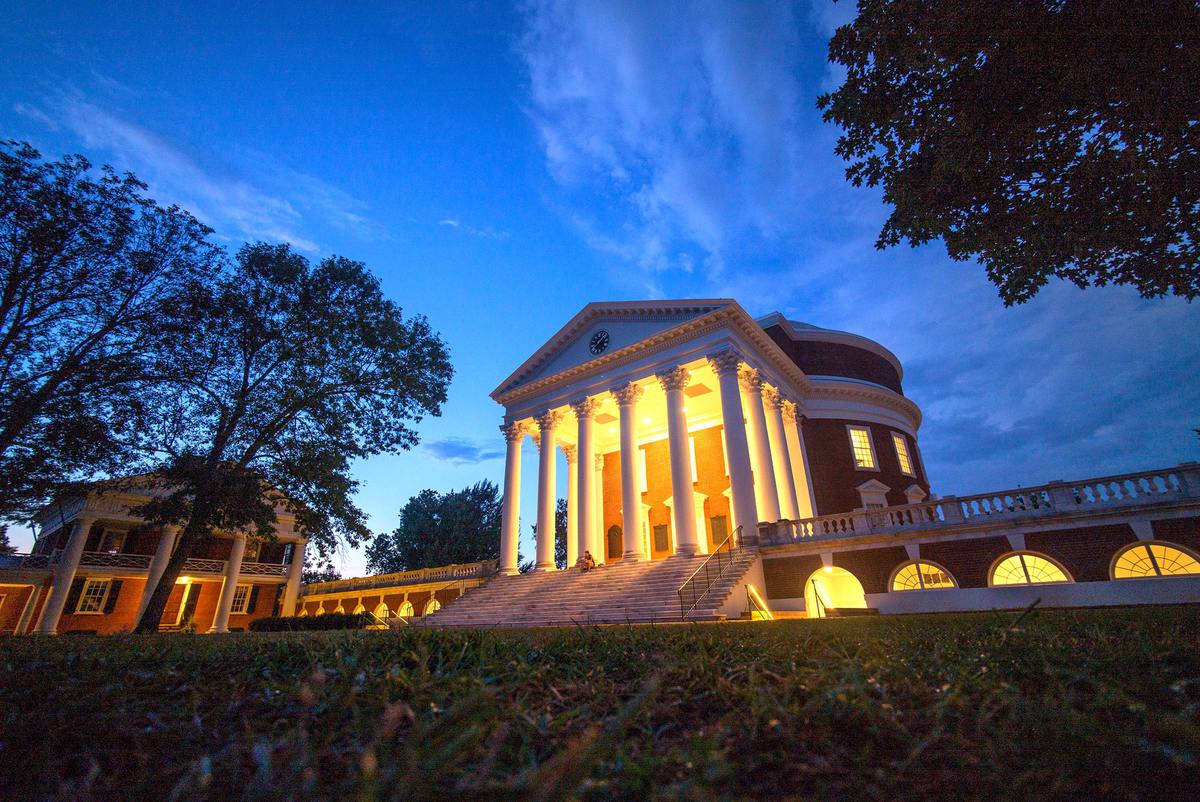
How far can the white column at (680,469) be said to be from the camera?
21.7 m

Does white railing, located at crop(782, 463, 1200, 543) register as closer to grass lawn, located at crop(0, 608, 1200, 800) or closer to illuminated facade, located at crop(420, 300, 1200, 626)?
illuminated facade, located at crop(420, 300, 1200, 626)

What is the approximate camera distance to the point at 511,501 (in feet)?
93.9

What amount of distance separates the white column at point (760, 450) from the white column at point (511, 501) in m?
12.9

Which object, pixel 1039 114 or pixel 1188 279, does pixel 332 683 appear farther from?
pixel 1188 279

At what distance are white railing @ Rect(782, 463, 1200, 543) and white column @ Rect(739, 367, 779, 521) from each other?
2.52 metres

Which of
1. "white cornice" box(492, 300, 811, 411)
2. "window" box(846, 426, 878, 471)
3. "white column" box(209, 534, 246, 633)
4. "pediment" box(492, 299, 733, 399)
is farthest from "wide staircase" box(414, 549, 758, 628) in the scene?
"white column" box(209, 534, 246, 633)

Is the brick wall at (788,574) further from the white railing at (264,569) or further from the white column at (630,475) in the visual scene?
the white railing at (264,569)

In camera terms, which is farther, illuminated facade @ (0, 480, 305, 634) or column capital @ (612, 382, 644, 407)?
illuminated facade @ (0, 480, 305, 634)

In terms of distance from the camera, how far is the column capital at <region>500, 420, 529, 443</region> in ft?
98.3

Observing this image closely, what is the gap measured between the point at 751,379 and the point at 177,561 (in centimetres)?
2397

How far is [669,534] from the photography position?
3136cm

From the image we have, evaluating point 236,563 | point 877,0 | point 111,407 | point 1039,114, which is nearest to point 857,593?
point 1039,114

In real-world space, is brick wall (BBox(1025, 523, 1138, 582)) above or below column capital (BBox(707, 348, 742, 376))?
below

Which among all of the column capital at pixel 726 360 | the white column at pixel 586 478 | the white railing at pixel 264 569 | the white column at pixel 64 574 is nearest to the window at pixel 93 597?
the white column at pixel 64 574
